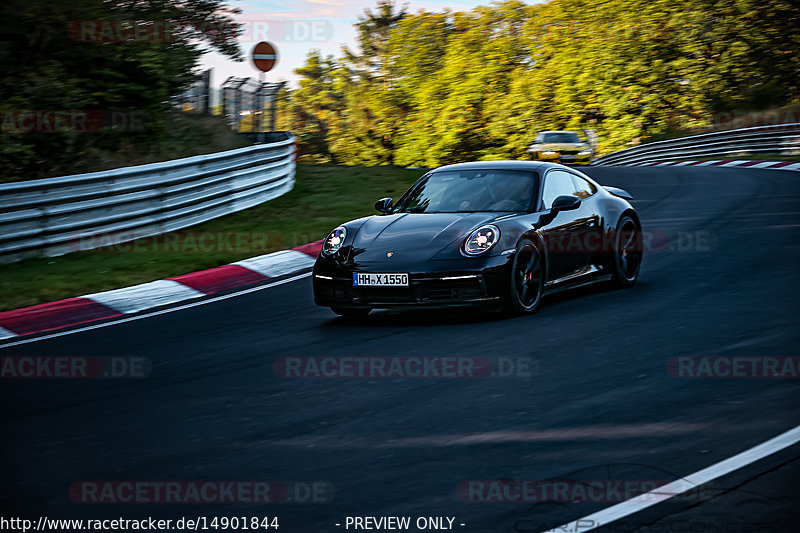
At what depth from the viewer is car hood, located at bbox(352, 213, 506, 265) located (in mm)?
7998

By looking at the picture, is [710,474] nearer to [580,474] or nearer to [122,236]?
[580,474]

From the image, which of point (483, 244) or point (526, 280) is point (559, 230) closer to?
point (526, 280)

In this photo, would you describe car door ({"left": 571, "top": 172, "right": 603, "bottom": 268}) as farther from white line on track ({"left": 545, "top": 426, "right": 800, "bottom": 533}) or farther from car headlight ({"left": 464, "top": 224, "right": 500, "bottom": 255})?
white line on track ({"left": 545, "top": 426, "right": 800, "bottom": 533})

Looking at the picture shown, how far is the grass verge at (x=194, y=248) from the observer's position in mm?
10602

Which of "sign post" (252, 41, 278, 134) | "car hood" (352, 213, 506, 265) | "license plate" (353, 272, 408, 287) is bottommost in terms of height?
"license plate" (353, 272, 408, 287)

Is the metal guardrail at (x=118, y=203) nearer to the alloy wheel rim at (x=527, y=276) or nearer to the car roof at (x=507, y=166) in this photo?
the car roof at (x=507, y=166)

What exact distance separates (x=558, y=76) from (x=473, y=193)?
49.7m

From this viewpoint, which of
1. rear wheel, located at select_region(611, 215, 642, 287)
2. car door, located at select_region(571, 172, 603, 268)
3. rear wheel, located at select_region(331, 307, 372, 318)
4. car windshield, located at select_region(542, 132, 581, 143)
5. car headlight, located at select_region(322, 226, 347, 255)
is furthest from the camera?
car windshield, located at select_region(542, 132, 581, 143)

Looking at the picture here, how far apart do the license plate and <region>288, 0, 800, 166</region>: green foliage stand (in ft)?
124

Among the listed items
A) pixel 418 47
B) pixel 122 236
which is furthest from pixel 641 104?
pixel 122 236

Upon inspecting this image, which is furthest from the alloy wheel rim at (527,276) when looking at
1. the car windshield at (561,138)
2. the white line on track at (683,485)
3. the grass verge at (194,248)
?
the car windshield at (561,138)

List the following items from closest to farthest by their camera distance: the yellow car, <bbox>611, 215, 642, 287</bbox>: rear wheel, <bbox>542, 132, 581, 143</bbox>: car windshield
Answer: <bbox>611, 215, 642, 287</bbox>: rear wheel → the yellow car → <bbox>542, 132, 581, 143</bbox>: car windshield

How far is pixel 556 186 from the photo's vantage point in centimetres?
912

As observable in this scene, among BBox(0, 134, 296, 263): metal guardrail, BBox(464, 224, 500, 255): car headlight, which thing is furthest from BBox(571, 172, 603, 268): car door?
BBox(0, 134, 296, 263): metal guardrail
